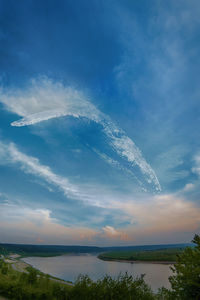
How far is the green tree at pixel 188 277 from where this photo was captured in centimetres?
1030

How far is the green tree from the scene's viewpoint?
10.3m

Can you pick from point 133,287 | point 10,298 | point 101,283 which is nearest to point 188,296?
point 133,287

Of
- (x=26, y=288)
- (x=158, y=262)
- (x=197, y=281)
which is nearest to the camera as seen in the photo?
(x=197, y=281)

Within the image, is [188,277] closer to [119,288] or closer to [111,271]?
[119,288]

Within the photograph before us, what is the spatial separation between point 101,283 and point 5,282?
9.16 metres

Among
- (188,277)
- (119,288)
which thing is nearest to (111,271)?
(119,288)

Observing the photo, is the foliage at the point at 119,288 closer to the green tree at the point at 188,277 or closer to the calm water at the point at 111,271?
the green tree at the point at 188,277

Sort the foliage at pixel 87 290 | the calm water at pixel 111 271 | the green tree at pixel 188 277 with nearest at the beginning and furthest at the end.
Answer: the green tree at pixel 188 277, the foliage at pixel 87 290, the calm water at pixel 111 271

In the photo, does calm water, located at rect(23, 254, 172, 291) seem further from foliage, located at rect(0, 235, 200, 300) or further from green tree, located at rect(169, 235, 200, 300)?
green tree, located at rect(169, 235, 200, 300)

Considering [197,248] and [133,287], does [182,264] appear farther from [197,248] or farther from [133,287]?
[133,287]

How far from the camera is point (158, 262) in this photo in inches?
4038

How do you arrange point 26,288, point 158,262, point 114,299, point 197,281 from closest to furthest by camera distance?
1. point 197,281
2. point 114,299
3. point 26,288
4. point 158,262

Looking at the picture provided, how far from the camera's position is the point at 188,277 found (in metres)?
10.4

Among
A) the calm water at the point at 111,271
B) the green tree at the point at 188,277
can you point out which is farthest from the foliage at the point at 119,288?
the calm water at the point at 111,271
